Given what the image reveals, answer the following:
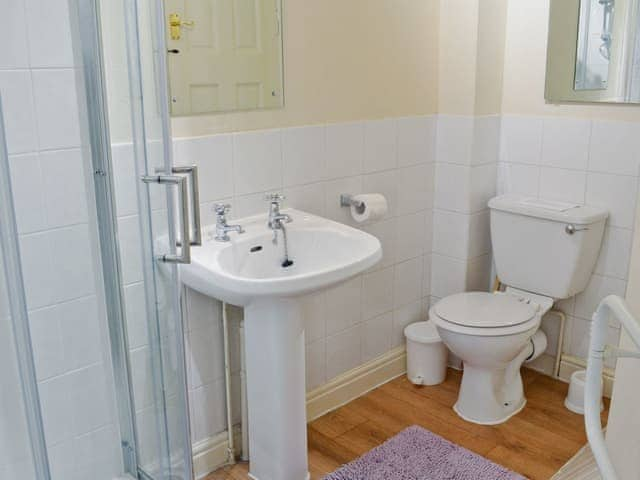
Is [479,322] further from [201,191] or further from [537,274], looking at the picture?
[201,191]

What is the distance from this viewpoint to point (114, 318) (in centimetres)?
164

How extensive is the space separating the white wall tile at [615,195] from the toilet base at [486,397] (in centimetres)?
74

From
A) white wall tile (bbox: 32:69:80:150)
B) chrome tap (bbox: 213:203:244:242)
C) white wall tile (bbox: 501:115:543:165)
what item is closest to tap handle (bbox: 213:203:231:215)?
chrome tap (bbox: 213:203:244:242)

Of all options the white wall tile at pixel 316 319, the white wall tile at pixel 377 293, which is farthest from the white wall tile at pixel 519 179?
the white wall tile at pixel 316 319

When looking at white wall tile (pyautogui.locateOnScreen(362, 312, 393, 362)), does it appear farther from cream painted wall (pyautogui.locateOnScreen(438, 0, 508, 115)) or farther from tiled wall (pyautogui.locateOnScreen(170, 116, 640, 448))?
cream painted wall (pyautogui.locateOnScreen(438, 0, 508, 115))

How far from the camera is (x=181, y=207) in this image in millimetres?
1521

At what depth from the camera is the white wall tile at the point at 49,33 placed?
1.42 meters

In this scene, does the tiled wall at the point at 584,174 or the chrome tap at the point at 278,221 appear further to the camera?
the tiled wall at the point at 584,174

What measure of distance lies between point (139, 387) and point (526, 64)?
2.04 metres

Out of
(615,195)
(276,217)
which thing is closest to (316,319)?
(276,217)

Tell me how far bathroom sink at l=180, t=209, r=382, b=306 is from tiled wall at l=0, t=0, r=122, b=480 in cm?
41

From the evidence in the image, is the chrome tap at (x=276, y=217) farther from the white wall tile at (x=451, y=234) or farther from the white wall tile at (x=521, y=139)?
the white wall tile at (x=521, y=139)

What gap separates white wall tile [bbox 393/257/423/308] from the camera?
9.82 feet

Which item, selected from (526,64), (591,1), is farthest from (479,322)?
(591,1)
